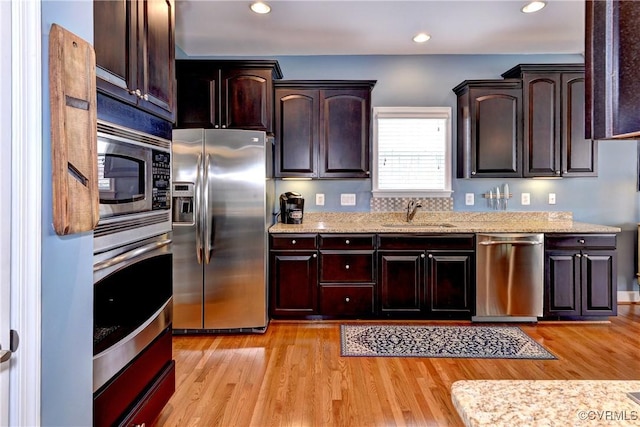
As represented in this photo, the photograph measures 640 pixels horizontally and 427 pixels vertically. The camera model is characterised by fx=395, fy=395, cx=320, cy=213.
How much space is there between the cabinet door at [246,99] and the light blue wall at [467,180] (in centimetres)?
62

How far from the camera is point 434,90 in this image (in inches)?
168

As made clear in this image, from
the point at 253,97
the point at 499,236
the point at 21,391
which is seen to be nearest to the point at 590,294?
the point at 499,236

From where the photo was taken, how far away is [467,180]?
A: 4.27 meters

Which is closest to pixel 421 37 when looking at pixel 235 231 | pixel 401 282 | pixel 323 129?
pixel 323 129

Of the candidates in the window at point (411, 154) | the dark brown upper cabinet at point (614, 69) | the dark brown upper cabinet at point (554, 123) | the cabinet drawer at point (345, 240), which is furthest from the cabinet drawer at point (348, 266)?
the dark brown upper cabinet at point (614, 69)

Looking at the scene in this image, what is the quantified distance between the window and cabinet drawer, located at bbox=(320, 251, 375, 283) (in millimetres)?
879

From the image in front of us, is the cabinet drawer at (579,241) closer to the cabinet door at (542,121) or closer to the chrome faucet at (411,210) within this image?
the cabinet door at (542,121)

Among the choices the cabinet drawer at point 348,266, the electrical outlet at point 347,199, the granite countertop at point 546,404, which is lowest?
the cabinet drawer at point 348,266

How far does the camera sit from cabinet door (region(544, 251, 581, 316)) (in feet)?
Result: 11.9

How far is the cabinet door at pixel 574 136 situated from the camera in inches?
150

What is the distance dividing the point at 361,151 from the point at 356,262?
1104 mm

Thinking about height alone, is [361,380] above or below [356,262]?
below

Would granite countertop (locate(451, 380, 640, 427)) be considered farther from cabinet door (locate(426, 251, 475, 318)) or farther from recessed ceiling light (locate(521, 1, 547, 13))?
recessed ceiling light (locate(521, 1, 547, 13))

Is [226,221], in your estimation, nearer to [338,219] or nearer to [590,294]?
[338,219]
